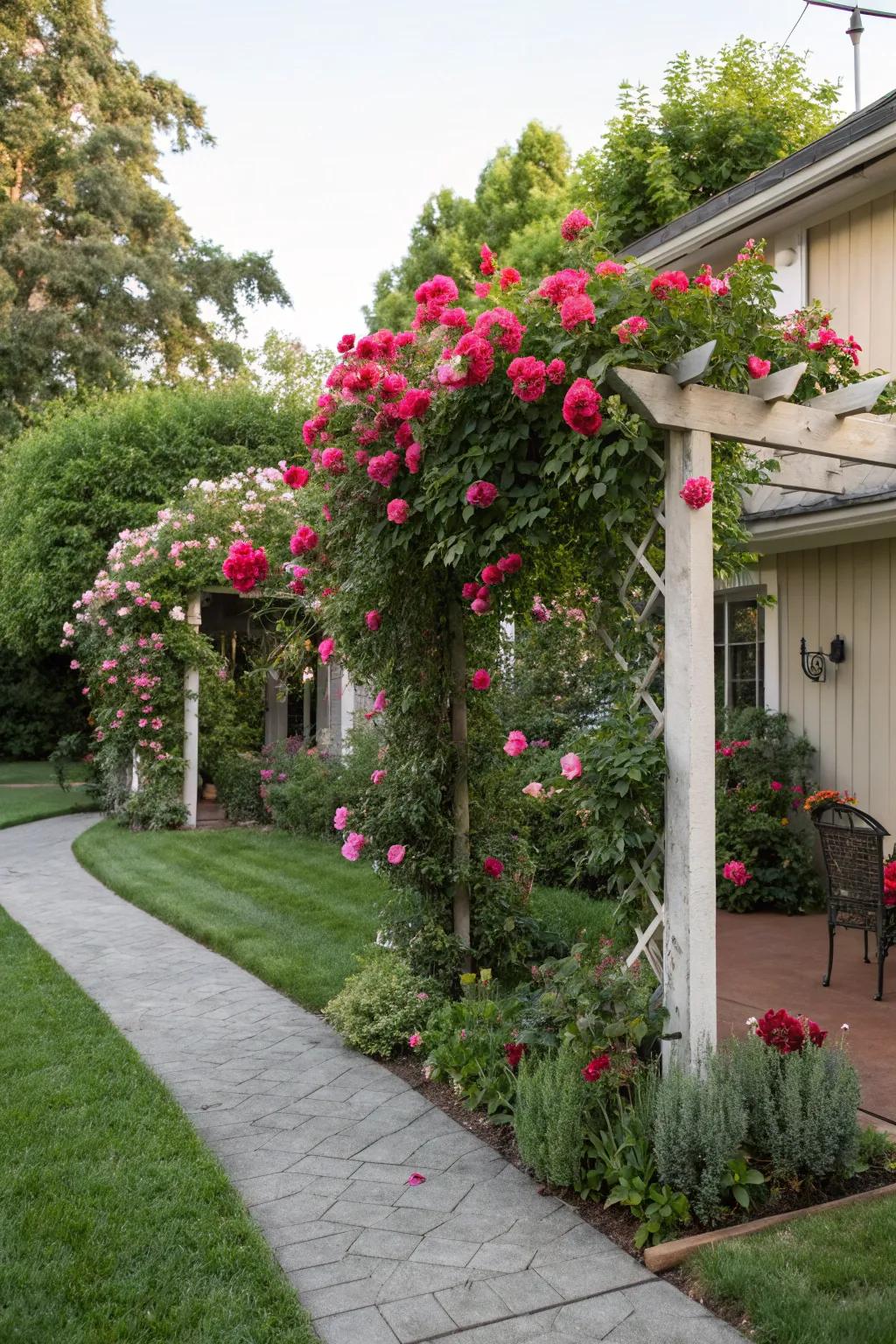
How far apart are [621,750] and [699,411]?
1110 millimetres

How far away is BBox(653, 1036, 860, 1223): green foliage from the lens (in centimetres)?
298

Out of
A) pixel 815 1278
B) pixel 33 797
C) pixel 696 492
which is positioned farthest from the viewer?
pixel 33 797

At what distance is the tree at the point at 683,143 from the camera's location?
13.4 metres

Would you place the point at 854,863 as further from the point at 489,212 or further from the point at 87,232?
the point at 489,212

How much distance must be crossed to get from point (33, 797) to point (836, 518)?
12.1 meters

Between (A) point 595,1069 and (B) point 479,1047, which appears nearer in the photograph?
(A) point 595,1069

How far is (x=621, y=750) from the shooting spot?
3.39 m

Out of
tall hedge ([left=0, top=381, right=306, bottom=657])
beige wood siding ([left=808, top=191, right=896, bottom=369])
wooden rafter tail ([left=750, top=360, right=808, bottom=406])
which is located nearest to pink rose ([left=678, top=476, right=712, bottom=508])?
wooden rafter tail ([left=750, top=360, right=808, bottom=406])

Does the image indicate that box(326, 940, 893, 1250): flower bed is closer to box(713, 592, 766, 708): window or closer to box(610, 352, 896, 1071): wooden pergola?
box(610, 352, 896, 1071): wooden pergola

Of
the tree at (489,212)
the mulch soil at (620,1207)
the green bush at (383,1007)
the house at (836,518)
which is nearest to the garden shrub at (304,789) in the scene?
the house at (836,518)

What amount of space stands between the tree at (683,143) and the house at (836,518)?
5815mm

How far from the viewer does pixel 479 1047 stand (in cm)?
404

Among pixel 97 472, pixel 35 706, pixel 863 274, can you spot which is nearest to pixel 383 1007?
pixel 863 274

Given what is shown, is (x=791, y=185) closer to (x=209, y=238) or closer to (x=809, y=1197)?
(x=809, y=1197)
